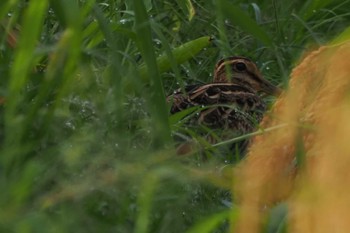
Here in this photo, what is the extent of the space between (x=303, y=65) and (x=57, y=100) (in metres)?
0.63

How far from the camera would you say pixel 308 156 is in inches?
123

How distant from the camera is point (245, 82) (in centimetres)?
621

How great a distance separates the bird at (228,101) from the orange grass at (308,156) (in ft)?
3.71

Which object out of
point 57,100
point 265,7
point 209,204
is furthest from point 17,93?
point 265,7

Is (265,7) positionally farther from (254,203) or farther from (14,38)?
(254,203)

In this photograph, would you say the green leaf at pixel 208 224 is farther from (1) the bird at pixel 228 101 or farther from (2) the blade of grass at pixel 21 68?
(1) the bird at pixel 228 101

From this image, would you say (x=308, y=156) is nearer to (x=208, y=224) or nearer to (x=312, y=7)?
(x=208, y=224)

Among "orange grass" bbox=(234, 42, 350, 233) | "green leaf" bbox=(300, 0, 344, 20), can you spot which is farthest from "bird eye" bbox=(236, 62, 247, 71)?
"orange grass" bbox=(234, 42, 350, 233)

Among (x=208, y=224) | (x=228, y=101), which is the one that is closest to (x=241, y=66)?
(x=228, y=101)

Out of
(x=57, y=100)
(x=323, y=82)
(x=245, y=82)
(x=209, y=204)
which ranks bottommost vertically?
(x=245, y=82)

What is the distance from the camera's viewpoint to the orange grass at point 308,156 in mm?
2818

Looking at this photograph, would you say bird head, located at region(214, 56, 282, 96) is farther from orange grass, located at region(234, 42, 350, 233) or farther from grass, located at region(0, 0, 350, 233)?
orange grass, located at region(234, 42, 350, 233)

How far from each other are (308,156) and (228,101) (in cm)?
269

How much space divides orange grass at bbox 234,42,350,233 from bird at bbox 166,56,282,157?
1132mm
